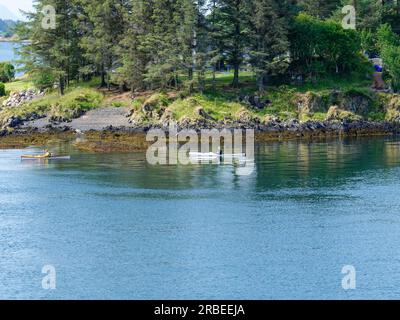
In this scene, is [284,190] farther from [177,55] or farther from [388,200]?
[177,55]

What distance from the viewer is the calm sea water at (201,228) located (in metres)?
56.0

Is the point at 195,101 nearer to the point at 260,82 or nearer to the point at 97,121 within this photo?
the point at 260,82

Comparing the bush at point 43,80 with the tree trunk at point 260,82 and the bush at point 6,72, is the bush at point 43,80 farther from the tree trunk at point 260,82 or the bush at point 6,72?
the tree trunk at point 260,82

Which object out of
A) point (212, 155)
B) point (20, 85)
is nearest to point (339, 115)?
point (212, 155)

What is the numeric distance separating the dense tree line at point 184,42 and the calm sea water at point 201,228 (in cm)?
2998

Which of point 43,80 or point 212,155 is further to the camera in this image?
point 43,80

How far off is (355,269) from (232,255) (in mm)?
8414

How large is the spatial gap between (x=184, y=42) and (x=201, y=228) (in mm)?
60729

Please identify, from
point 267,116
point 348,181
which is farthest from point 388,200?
point 267,116

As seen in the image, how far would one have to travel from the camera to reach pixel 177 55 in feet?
417

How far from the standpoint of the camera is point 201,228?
69062 mm

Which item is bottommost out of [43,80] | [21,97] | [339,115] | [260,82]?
[339,115]

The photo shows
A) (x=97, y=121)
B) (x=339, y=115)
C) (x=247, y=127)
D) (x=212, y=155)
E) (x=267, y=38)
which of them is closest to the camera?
(x=212, y=155)
